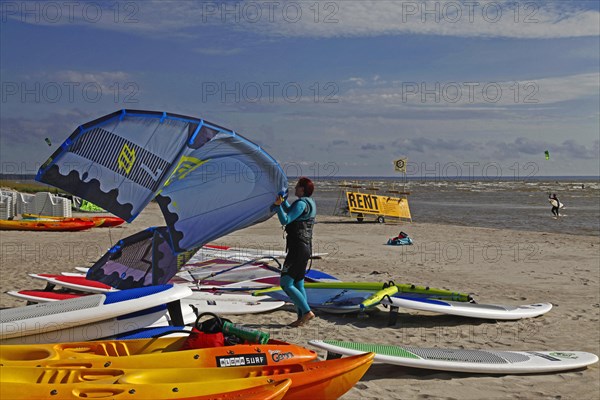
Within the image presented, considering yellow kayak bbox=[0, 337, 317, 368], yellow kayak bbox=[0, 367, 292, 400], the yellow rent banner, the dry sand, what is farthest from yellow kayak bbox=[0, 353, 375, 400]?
the yellow rent banner

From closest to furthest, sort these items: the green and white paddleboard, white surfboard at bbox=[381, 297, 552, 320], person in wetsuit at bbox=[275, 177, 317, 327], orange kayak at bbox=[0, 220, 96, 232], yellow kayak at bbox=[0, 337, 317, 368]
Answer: yellow kayak at bbox=[0, 337, 317, 368]
person in wetsuit at bbox=[275, 177, 317, 327]
white surfboard at bbox=[381, 297, 552, 320]
the green and white paddleboard
orange kayak at bbox=[0, 220, 96, 232]

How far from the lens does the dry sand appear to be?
216 inches

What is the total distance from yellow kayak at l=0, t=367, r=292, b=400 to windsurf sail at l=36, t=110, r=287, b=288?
11.6 feet

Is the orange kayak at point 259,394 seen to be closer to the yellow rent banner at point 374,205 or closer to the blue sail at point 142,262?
the blue sail at point 142,262

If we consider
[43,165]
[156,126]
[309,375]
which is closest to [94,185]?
[43,165]

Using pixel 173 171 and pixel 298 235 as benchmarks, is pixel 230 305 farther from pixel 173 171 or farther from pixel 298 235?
pixel 173 171

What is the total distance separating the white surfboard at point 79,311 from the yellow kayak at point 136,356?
0.34 m

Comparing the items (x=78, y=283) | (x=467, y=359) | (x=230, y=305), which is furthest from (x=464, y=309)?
(x=78, y=283)

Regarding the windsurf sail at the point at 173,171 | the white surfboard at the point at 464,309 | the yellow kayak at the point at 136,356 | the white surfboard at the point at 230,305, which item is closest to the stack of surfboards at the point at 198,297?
the white surfboard at the point at 230,305

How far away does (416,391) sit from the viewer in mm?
5223

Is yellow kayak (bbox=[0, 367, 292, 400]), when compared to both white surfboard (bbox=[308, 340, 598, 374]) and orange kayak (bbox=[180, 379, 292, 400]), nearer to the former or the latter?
orange kayak (bbox=[180, 379, 292, 400])

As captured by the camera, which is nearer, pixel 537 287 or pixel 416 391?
pixel 416 391

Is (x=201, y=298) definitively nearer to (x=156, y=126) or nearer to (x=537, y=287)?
(x=156, y=126)

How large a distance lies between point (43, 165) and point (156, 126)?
4.87 feet
